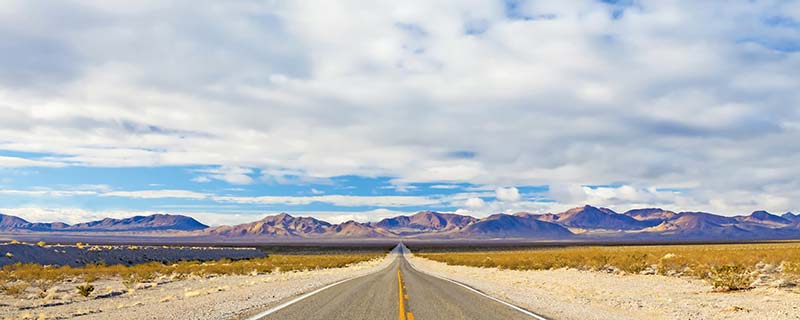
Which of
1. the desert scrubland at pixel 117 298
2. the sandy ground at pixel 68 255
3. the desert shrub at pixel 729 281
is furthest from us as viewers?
the sandy ground at pixel 68 255

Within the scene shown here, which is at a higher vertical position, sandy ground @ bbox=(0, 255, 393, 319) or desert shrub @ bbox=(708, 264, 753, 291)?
desert shrub @ bbox=(708, 264, 753, 291)

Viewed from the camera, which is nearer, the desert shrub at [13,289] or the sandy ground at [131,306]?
the sandy ground at [131,306]

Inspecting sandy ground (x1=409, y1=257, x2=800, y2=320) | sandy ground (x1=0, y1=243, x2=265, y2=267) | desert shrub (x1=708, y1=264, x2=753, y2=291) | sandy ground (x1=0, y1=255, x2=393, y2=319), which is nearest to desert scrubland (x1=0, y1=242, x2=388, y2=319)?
sandy ground (x1=0, y1=255, x2=393, y2=319)

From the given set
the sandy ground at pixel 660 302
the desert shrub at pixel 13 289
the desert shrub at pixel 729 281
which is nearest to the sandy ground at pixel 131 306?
the desert shrub at pixel 13 289

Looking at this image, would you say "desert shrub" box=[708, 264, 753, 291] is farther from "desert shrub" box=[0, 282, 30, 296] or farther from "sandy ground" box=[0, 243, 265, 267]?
"sandy ground" box=[0, 243, 265, 267]

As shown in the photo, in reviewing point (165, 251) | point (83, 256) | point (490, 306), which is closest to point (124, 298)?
point (490, 306)

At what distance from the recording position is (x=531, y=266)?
48688 mm

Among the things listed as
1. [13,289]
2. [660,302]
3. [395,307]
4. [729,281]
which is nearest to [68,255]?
[13,289]

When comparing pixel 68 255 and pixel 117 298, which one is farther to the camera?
pixel 68 255

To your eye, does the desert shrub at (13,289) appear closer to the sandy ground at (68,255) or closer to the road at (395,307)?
the road at (395,307)

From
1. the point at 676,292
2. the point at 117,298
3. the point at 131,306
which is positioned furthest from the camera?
the point at 676,292

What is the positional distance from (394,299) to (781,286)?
658 inches

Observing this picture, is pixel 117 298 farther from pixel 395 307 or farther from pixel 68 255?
pixel 68 255

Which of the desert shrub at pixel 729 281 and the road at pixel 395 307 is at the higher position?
the desert shrub at pixel 729 281
